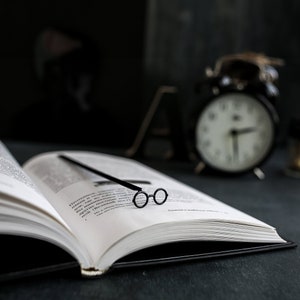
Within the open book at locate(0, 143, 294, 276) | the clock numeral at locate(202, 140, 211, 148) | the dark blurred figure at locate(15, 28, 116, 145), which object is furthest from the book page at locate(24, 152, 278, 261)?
A: the dark blurred figure at locate(15, 28, 116, 145)

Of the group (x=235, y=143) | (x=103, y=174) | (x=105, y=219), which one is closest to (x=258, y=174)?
(x=235, y=143)

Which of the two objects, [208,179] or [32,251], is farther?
[208,179]

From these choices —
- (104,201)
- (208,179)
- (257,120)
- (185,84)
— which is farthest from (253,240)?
(185,84)

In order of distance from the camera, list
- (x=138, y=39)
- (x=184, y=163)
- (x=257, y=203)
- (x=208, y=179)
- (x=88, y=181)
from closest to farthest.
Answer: (x=88, y=181), (x=257, y=203), (x=208, y=179), (x=184, y=163), (x=138, y=39)

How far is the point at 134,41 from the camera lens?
1.72m

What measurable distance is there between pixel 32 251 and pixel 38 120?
1.29 meters

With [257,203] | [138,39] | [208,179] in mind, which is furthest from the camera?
[138,39]

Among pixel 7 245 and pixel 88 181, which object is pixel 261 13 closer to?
pixel 88 181

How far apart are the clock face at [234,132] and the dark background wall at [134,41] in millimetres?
523

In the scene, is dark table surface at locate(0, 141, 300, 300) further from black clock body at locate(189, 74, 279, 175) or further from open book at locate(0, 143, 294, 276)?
black clock body at locate(189, 74, 279, 175)

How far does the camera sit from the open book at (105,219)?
0.48 metres

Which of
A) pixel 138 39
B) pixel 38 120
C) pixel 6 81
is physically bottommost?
pixel 38 120

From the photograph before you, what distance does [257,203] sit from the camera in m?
0.96

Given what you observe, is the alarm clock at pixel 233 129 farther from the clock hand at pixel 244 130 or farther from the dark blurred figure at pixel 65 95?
the dark blurred figure at pixel 65 95
